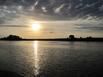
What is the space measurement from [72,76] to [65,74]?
2.32m

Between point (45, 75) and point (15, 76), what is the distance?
6.45 meters

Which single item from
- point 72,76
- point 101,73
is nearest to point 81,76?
point 72,76

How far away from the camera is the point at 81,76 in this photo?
3753 cm

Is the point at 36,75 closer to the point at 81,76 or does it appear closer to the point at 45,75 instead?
the point at 45,75

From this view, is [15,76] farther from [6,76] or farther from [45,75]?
[45,75]

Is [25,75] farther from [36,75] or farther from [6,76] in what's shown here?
[6,76]

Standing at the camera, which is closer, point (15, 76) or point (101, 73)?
point (15, 76)

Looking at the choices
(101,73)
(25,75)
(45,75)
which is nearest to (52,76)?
(45,75)

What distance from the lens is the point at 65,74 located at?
3916cm

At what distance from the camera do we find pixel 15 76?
34469mm

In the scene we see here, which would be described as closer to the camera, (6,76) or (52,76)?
(6,76)

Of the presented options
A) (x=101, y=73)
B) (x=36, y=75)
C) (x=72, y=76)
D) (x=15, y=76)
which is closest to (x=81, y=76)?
(x=72, y=76)

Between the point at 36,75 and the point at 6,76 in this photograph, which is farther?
the point at 36,75

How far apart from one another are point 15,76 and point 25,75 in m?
4.03
